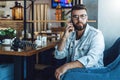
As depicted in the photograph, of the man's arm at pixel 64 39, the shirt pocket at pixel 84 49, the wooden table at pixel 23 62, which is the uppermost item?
the man's arm at pixel 64 39

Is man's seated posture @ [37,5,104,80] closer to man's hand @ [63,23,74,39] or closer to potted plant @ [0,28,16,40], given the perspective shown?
man's hand @ [63,23,74,39]

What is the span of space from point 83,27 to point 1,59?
109 cm

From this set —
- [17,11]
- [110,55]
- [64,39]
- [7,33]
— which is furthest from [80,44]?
[17,11]

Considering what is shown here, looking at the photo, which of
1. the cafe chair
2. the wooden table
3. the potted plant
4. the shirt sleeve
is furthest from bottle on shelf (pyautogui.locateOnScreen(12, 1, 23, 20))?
the cafe chair

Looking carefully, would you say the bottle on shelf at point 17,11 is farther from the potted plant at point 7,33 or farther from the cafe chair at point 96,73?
the cafe chair at point 96,73

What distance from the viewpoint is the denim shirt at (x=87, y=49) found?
2.13 m

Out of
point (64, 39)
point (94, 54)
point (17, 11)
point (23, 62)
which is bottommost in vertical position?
point (23, 62)

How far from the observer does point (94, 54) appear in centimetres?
215

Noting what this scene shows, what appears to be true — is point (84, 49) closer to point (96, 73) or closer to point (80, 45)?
point (80, 45)

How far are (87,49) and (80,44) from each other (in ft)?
0.35

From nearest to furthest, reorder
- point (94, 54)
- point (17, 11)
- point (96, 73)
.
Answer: point (96, 73) → point (94, 54) → point (17, 11)

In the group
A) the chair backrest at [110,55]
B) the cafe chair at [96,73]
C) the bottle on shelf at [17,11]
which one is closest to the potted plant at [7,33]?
the bottle on shelf at [17,11]

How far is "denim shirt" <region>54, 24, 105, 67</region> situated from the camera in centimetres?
213

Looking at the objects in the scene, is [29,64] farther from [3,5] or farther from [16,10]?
[3,5]
